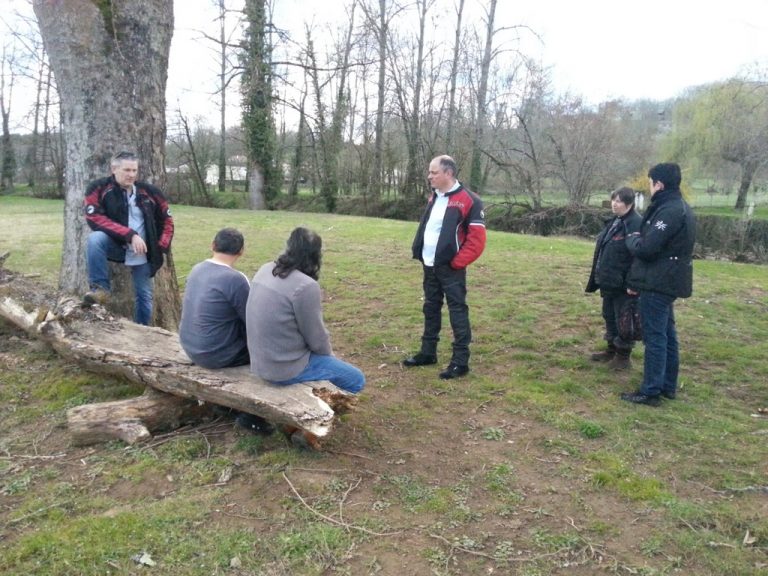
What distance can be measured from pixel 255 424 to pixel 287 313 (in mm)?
905

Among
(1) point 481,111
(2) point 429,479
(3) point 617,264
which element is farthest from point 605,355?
(1) point 481,111

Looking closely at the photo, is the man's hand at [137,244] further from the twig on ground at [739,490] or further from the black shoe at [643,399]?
the twig on ground at [739,490]

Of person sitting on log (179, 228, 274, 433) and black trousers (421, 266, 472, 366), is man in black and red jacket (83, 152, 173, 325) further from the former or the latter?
black trousers (421, 266, 472, 366)

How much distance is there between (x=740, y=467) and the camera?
368cm

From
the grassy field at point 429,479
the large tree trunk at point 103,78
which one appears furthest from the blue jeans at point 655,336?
the large tree trunk at point 103,78

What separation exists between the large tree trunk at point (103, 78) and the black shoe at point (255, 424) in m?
2.68

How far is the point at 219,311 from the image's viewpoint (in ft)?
12.6

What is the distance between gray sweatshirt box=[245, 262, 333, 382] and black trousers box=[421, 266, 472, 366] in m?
1.69

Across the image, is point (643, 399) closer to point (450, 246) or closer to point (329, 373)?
point (450, 246)

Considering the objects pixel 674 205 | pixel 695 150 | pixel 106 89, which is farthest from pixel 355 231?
pixel 695 150

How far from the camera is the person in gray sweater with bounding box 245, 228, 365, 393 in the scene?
3.57m

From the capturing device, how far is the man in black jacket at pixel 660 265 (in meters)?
4.39

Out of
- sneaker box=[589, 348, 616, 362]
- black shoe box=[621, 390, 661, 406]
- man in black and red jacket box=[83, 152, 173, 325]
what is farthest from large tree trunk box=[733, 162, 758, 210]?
man in black and red jacket box=[83, 152, 173, 325]

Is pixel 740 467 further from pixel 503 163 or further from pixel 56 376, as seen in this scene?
pixel 503 163
